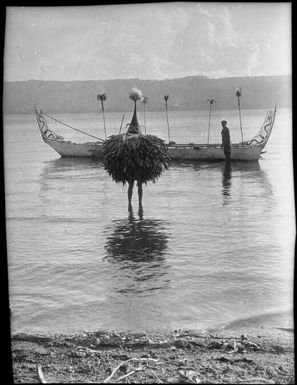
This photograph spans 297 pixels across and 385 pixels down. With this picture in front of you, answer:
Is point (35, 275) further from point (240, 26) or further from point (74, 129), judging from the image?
point (240, 26)

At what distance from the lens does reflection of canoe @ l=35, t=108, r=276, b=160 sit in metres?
2.88

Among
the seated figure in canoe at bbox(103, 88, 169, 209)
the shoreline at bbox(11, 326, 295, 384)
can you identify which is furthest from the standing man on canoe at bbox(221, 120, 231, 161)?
the shoreline at bbox(11, 326, 295, 384)

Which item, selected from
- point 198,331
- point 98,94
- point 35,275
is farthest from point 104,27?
point 198,331

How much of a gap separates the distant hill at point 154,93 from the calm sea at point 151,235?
0.05 metres

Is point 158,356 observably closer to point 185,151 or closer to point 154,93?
point 185,151

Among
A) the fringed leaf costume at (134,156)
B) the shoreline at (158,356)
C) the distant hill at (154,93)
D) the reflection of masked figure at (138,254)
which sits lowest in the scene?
the shoreline at (158,356)

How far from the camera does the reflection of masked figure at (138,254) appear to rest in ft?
9.20

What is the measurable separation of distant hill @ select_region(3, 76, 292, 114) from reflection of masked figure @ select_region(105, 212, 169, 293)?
0.49 m

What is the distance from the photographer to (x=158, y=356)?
8.98ft

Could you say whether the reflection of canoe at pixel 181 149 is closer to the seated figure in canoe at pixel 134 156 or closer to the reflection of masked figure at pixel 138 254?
the seated figure in canoe at pixel 134 156

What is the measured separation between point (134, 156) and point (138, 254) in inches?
16.3

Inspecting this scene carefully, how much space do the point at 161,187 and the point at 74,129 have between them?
44cm

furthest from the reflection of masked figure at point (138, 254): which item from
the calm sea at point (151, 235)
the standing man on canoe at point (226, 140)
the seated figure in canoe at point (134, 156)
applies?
the standing man on canoe at point (226, 140)

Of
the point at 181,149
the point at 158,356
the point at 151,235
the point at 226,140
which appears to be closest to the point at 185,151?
the point at 181,149
